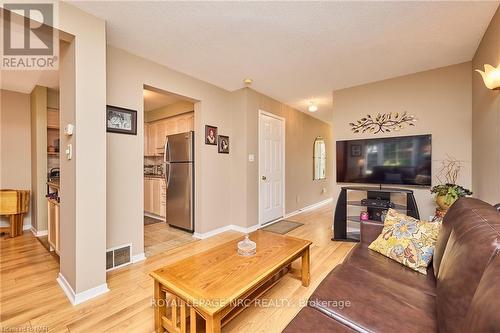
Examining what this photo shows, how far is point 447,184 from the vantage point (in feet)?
8.77

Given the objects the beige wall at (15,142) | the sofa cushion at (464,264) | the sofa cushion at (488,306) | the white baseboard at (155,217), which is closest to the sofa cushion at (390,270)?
the sofa cushion at (464,264)

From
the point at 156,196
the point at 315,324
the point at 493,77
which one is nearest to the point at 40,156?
the point at 156,196

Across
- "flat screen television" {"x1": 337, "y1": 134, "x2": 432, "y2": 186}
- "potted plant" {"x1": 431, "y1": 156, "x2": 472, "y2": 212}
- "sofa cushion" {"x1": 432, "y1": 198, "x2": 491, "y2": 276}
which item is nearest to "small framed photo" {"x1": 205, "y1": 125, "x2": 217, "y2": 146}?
"flat screen television" {"x1": 337, "y1": 134, "x2": 432, "y2": 186}

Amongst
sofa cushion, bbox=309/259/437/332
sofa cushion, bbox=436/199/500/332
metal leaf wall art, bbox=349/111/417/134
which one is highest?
metal leaf wall art, bbox=349/111/417/134

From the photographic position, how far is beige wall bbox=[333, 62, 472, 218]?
9.39ft

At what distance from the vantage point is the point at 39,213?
3.43 metres

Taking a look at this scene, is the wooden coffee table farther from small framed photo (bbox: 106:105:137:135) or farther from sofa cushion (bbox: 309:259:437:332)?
small framed photo (bbox: 106:105:137:135)

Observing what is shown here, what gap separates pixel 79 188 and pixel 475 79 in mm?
Answer: 4364

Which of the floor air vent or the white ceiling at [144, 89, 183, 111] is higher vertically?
the white ceiling at [144, 89, 183, 111]

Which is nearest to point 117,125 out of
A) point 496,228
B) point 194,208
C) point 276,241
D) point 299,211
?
point 194,208

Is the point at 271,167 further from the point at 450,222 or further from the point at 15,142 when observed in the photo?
the point at 15,142

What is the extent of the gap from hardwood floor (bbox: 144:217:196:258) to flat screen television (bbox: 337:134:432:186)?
2.67 metres

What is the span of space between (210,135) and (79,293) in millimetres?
2413

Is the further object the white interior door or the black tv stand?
the white interior door
